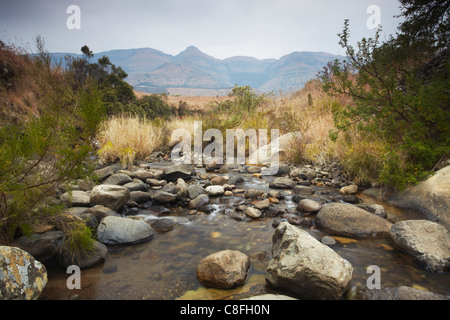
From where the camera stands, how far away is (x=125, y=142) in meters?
7.71

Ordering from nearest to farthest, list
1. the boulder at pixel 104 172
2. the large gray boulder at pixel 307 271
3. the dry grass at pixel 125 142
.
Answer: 1. the large gray boulder at pixel 307 271
2. the boulder at pixel 104 172
3. the dry grass at pixel 125 142

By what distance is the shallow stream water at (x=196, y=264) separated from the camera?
2.24 metres

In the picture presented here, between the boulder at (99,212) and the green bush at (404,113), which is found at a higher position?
the green bush at (404,113)

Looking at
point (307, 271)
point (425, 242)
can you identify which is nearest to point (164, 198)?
point (307, 271)

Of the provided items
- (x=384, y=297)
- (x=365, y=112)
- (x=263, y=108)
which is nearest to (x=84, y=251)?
(x=384, y=297)

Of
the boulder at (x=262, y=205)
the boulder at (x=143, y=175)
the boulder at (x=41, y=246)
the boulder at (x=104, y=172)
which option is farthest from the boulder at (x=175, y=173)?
the boulder at (x=41, y=246)

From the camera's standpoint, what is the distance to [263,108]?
11305 mm

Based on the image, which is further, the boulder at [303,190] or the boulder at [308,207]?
the boulder at [303,190]

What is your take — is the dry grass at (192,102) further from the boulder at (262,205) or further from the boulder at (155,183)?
the boulder at (262,205)

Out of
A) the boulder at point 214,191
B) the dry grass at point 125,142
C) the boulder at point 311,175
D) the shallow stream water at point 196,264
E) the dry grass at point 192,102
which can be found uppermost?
the dry grass at point 192,102

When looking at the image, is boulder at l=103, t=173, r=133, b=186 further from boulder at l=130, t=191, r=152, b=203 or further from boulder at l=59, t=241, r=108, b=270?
boulder at l=59, t=241, r=108, b=270

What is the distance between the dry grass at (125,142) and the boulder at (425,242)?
6.53 m

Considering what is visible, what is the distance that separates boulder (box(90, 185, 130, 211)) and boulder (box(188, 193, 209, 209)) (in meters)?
Result: 1.21

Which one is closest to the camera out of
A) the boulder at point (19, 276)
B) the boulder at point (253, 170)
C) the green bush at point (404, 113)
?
the boulder at point (19, 276)
